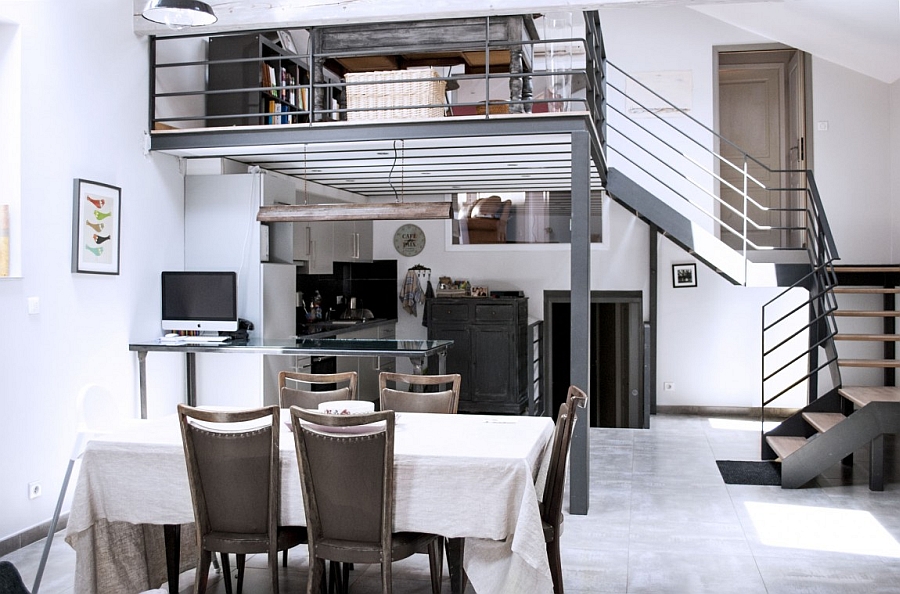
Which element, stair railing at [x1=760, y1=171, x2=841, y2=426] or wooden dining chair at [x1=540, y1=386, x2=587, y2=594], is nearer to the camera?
wooden dining chair at [x1=540, y1=386, x2=587, y2=594]

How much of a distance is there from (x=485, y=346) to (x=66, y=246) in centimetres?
485

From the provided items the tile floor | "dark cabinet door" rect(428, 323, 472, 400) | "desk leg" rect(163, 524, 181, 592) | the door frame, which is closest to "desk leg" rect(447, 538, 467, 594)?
the tile floor

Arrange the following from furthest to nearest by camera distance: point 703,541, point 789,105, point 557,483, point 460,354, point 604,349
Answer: point 604,349 → point 789,105 → point 460,354 → point 703,541 → point 557,483

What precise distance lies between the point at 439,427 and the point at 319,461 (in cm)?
84

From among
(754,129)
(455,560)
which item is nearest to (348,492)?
(455,560)

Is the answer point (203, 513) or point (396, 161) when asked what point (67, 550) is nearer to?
point (203, 513)

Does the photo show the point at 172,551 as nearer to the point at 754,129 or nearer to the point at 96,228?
the point at 96,228

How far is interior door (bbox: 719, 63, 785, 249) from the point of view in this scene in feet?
31.1

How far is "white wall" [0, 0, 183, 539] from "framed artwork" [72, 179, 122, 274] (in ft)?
0.20

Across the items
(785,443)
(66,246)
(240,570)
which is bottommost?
(240,570)

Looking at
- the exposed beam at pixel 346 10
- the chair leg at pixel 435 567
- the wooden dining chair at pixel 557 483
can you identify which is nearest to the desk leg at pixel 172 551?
the chair leg at pixel 435 567

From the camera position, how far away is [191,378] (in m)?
6.62

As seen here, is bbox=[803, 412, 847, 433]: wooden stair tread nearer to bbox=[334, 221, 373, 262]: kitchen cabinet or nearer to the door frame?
the door frame

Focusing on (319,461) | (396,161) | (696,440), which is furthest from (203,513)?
(696,440)
